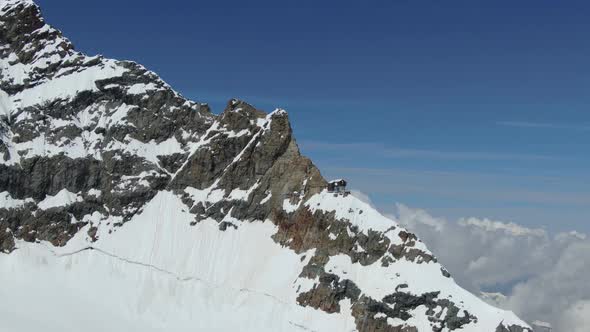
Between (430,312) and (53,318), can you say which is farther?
(53,318)

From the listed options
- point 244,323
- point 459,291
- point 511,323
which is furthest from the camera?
point 244,323

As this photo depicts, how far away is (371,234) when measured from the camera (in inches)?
7564

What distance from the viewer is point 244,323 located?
189625 mm

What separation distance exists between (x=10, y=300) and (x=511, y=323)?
14818 cm

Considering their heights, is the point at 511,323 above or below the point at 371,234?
below

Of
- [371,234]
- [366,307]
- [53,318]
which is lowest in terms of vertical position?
[53,318]

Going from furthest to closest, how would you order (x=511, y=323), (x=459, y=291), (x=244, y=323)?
(x=244, y=323) < (x=459, y=291) < (x=511, y=323)

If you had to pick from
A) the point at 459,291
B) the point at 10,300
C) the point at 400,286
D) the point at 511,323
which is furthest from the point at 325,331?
the point at 10,300

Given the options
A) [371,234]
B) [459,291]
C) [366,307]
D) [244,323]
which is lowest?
[244,323]

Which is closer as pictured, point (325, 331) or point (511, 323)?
point (511, 323)

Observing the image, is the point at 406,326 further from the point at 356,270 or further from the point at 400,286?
the point at 356,270

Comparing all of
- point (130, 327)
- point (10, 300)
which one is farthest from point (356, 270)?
point (10, 300)

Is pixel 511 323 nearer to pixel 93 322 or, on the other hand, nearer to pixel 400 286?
pixel 400 286

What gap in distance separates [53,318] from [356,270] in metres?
92.0
